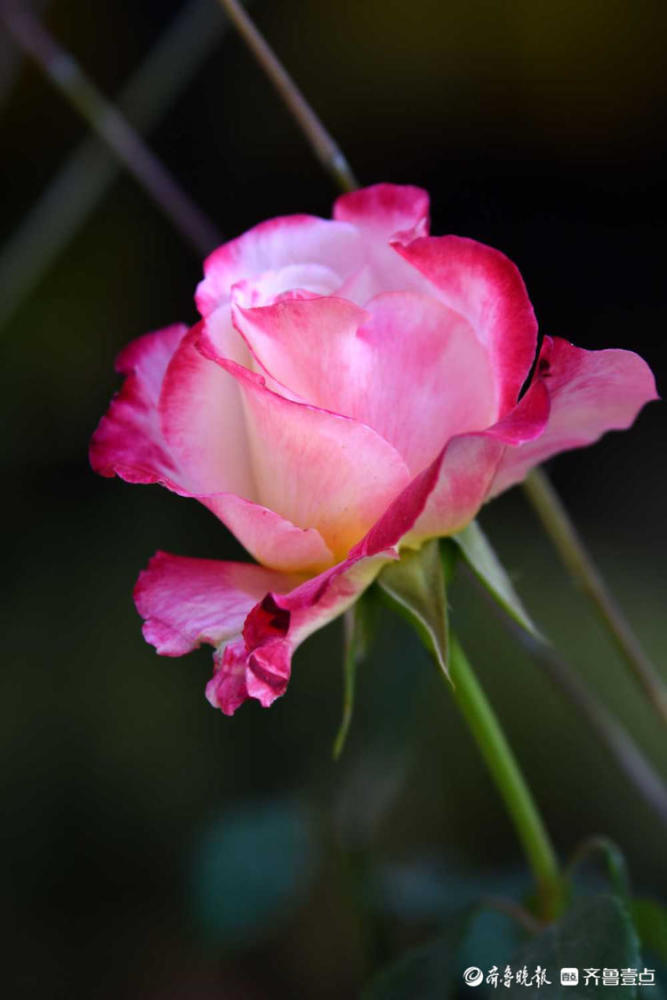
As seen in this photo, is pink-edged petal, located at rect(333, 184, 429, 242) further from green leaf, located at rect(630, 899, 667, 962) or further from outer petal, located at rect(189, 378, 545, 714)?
green leaf, located at rect(630, 899, 667, 962)

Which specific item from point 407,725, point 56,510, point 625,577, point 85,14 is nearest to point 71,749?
point 56,510

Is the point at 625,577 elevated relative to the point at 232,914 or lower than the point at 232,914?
lower

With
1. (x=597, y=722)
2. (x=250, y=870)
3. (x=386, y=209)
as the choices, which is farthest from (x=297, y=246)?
(x=250, y=870)

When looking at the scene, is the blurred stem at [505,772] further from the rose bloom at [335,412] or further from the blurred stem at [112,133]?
the blurred stem at [112,133]

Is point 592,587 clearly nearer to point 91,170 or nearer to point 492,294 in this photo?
point 492,294

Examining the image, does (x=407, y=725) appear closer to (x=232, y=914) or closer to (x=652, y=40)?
(x=232, y=914)

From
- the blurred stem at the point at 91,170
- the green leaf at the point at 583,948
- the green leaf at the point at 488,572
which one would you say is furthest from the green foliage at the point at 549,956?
the blurred stem at the point at 91,170
